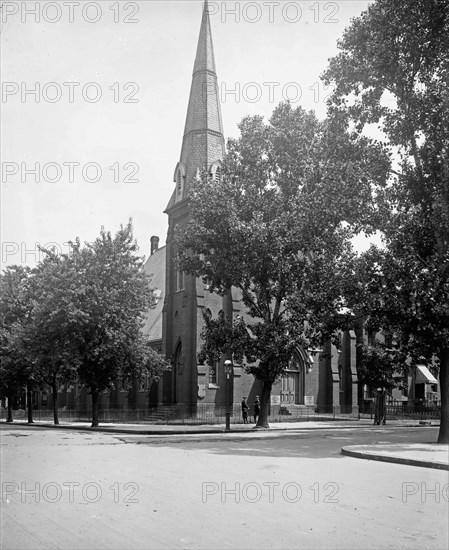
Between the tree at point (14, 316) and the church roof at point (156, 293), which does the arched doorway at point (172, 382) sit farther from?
the tree at point (14, 316)

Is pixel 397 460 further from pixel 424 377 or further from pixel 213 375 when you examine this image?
pixel 424 377

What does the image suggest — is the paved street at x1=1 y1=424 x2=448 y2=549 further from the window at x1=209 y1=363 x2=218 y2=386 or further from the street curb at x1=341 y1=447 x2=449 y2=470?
the window at x1=209 y1=363 x2=218 y2=386

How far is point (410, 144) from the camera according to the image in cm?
2223

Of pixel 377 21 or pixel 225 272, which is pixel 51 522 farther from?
pixel 225 272

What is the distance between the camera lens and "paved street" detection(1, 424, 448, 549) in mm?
6949

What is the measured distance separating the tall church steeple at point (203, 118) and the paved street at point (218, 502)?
31895 mm

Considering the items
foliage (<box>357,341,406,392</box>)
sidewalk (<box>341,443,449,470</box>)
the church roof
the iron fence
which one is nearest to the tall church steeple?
the church roof

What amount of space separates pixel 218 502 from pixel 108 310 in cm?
2467

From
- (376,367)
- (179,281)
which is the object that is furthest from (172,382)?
(376,367)

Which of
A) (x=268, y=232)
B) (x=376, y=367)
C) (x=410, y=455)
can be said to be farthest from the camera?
(x=376, y=367)

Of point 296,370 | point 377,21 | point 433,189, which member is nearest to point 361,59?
point 377,21

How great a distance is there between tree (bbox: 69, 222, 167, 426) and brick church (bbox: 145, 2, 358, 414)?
19.3 feet

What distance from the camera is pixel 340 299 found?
83.4 ft

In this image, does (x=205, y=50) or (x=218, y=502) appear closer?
(x=218, y=502)
